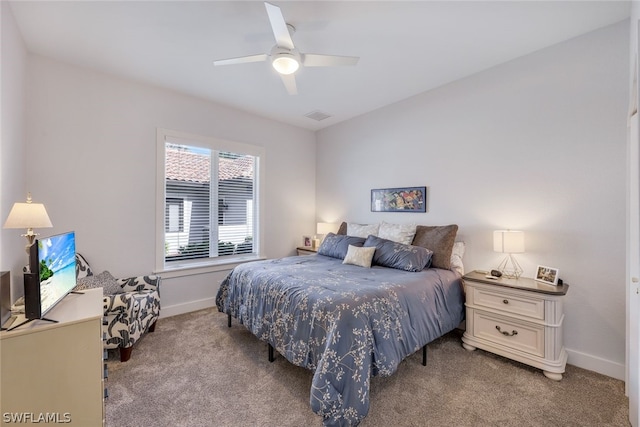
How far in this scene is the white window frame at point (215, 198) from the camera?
3322 mm

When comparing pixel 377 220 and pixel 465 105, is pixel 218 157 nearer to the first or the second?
pixel 377 220

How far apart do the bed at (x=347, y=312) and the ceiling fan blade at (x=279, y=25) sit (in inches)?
73.9

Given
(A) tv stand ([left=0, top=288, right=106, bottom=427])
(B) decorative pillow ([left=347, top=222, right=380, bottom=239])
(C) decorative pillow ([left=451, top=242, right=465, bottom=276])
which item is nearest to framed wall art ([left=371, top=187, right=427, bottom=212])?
(B) decorative pillow ([left=347, top=222, right=380, bottom=239])

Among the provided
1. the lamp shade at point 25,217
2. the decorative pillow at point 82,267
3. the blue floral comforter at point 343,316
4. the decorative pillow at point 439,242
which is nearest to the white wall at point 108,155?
the decorative pillow at point 82,267

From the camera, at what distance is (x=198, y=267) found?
3.59 metres

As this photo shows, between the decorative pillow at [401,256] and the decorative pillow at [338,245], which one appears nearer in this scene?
the decorative pillow at [401,256]

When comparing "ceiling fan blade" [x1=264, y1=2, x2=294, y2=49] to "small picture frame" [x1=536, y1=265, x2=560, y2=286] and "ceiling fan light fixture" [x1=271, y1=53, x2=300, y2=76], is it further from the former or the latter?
"small picture frame" [x1=536, y1=265, x2=560, y2=286]

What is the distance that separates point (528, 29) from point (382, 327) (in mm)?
2729

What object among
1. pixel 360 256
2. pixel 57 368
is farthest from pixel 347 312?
pixel 57 368

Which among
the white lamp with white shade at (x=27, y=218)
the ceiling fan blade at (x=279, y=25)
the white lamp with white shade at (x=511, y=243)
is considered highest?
the ceiling fan blade at (x=279, y=25)

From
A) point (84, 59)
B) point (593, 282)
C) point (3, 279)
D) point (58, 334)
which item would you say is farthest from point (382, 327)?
point (84, 59)

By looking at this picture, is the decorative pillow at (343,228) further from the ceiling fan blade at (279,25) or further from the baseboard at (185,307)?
the ceiling fan blade at (279,25)

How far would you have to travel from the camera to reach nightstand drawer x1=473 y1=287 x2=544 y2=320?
2.19 metres

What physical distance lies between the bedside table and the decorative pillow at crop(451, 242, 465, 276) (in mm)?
230
